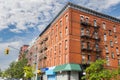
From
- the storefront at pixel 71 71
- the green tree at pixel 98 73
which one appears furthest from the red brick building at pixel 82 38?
the green tree at pixel 98 73

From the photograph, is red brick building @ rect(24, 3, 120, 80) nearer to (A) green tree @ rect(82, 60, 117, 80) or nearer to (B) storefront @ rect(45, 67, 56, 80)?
(B) storefront @ rect(45, 67, 56, 80)

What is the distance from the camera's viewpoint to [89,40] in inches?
2034

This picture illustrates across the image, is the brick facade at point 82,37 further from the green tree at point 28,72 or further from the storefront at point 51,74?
the green tree at point 28,72

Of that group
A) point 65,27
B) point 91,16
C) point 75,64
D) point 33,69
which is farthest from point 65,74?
point 33,69

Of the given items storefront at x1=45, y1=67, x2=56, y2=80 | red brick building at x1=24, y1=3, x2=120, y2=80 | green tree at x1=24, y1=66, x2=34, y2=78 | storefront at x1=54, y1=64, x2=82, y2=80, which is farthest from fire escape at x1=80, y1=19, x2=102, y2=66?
green tree at x1=24, y1=66, x2=34, y2=78

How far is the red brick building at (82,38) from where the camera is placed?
49188mm

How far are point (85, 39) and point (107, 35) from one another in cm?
836

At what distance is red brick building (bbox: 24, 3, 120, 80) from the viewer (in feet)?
161

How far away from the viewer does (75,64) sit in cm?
4747

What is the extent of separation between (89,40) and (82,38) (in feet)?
7.15

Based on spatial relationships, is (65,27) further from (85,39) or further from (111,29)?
(111,29)

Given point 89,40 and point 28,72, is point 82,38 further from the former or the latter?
point 28,72

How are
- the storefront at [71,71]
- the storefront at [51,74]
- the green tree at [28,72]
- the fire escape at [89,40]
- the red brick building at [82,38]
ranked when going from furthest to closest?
the green tree at [28,72] < the storefront at [51,74] < the fire escape at [89,40] < the red brick building at [82,38] < the storefront at [71,71]

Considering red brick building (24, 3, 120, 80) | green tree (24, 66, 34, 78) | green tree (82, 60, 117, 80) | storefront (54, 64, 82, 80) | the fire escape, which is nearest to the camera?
green tree (82, 60, 117, 80)
